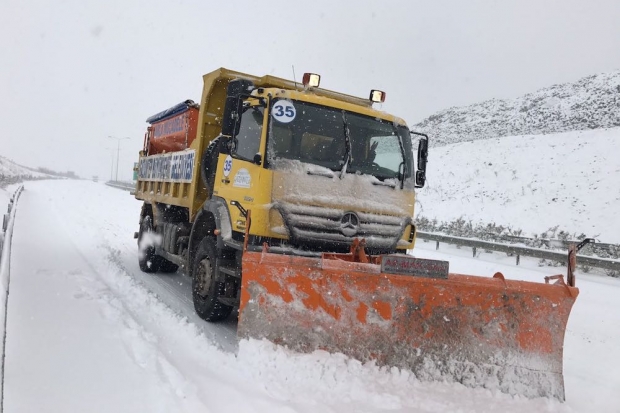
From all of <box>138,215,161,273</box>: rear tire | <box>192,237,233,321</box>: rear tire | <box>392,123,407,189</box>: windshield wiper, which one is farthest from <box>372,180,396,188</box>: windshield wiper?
<box>138,215,161,273</box>: rear tire

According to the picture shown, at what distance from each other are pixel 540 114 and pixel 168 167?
30.6 meters

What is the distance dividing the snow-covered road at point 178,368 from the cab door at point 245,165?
1.38 m

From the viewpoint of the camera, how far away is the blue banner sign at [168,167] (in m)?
6.47

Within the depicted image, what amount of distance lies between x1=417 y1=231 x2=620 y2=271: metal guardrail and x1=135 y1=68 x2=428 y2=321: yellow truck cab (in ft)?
22.0

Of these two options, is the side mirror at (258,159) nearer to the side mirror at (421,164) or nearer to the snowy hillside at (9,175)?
the side mirror at (421,164)

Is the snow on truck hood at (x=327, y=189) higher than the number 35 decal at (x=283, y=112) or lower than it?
lower

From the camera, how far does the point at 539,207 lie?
19188mm

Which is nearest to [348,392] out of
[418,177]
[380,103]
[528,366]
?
[528,366]

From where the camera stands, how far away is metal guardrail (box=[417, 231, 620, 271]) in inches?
395

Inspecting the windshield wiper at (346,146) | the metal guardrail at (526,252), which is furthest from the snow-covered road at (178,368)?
the metal guardrail at (526,252)

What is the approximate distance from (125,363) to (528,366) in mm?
Result: 3331

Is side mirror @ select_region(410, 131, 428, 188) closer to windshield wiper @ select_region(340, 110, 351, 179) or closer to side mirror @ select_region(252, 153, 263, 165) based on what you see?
windshield wiper @ select_region(340, 110, 351, 179)

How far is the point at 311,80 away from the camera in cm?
543

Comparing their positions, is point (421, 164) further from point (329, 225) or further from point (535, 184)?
point (535, 184)
